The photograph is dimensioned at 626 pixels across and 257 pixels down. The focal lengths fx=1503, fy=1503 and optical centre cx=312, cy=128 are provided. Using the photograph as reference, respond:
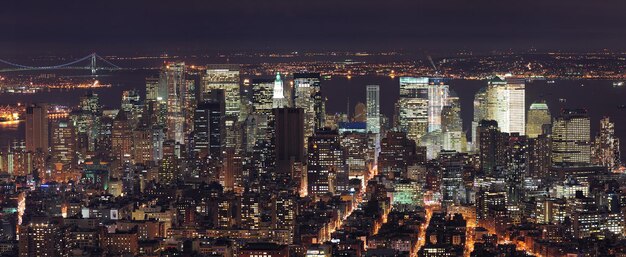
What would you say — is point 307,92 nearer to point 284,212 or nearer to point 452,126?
point 452,126

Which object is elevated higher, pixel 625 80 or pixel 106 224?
pixel 625 80

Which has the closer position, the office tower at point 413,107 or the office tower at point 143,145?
the office tower at point 143,145

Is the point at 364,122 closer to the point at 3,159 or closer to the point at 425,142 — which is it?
the point at 425,142

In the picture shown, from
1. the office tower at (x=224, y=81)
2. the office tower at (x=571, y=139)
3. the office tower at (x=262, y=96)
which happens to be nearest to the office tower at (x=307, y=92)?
the office tower at (x=262, y=96)

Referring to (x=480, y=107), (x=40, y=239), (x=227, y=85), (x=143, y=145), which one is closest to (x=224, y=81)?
(x=227, y=85)

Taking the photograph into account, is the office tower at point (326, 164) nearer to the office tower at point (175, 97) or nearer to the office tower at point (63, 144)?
the office tower at point (175, 97)

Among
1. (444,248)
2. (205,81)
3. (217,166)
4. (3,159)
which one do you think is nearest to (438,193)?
(217,166)

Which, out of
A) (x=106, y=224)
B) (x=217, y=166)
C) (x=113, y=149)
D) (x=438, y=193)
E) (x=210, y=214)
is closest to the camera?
(x=106, y=224)
